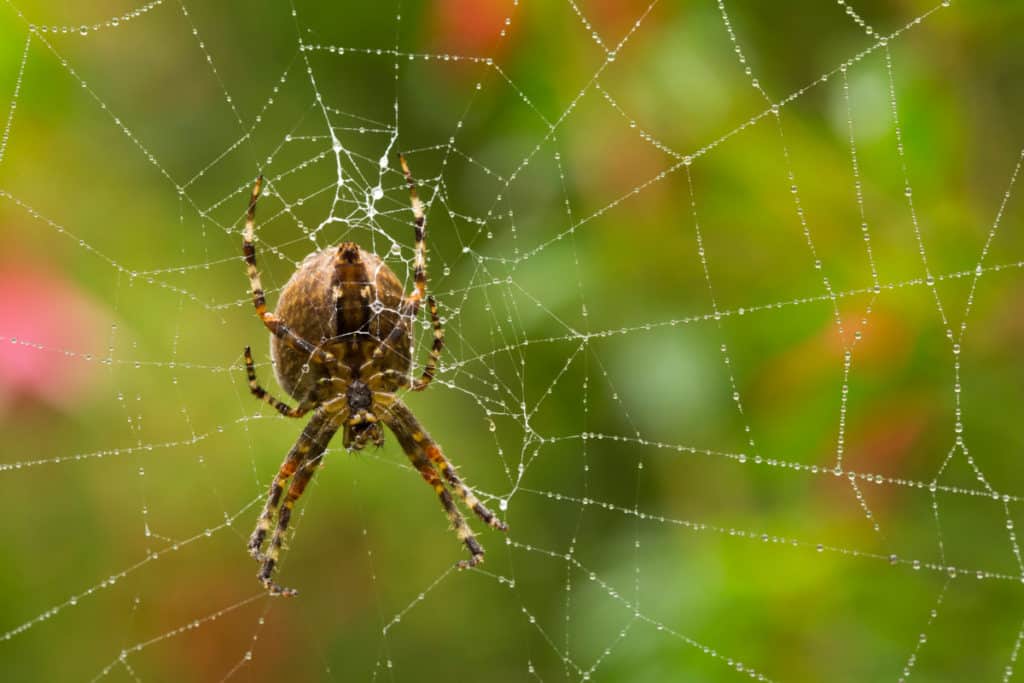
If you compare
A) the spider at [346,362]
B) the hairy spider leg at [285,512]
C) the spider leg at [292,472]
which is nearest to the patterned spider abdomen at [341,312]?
the spider at [346,362]

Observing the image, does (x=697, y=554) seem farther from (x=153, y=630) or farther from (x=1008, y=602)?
(x=153, y=630)

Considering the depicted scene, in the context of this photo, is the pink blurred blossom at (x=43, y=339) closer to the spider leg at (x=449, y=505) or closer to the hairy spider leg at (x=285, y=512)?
the hairy spider leg at (x=285, y=512)

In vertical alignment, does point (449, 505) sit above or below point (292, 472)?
below

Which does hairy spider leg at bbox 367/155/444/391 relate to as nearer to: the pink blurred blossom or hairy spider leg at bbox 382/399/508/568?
hairy spider leg at bbox 382/399/508/568

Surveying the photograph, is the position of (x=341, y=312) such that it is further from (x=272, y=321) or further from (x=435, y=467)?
(x=435, y=467)

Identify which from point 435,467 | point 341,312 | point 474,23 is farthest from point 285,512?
point 474,23

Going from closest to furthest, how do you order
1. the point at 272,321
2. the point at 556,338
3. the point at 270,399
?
the point at 272,321
the point at 270,399
the point at 556,338
